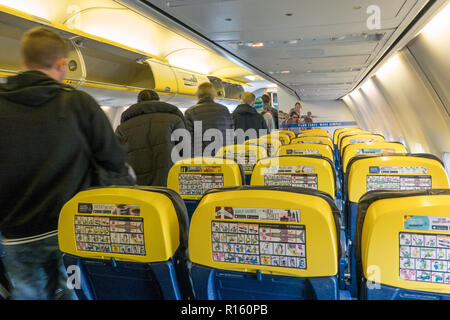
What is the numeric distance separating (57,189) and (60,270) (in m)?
0.43

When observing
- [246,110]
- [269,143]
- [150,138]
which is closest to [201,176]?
[150,138]

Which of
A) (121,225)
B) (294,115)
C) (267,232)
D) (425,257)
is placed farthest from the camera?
(294,115)

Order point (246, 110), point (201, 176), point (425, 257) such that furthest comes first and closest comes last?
point (246, 110) < point (201, 176) < point (425, 257)

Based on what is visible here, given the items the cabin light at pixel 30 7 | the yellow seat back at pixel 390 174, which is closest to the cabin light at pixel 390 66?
the yellow seat back at pixel 390 174

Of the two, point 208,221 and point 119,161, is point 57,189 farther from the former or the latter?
point 208,221

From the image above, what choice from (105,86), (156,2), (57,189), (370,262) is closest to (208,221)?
(370,262)

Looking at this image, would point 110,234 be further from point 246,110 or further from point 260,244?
point 246,110

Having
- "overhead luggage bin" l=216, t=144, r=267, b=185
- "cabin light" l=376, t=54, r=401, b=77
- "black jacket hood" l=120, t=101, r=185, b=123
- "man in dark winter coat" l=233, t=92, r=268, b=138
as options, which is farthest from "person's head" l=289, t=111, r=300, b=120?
"black jacket hood" l=120, t=101, r=185, b=123

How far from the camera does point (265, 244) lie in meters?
1.39

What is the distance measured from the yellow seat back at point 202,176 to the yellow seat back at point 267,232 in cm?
118

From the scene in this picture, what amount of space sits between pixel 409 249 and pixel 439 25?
3775 millimetres

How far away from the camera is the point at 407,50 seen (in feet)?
17.6

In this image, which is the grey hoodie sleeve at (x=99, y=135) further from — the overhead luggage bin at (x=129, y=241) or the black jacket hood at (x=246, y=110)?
the black jacket hood at (x=246, y=110)

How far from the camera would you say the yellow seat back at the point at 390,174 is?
2293 millimetres
